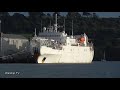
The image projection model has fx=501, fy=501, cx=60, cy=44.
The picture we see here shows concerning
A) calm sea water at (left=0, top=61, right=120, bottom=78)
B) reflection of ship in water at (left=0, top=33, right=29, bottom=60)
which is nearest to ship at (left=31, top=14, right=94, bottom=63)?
calm sea water at (left=0, top=61, right=120, bottom=78)

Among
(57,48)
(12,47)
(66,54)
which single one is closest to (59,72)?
(57,48)

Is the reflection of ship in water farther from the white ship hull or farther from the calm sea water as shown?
the white ship hull

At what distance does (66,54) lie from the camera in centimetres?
3900

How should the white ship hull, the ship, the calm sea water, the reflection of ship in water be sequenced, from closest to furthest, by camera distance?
1. the calm sea water
2. the white ship hull
3. the ship
4. the reflection of ship in water

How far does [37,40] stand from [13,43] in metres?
3.27

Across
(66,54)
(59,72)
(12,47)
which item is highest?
(12,47)

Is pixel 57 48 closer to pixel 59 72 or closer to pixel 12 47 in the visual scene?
pixel 12 47

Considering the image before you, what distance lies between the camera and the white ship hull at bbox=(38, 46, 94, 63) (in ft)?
124

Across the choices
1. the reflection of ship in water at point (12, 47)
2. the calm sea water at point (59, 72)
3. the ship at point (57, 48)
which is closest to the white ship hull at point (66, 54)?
the ship at point (57, 48)

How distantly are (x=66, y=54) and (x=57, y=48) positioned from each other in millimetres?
888
